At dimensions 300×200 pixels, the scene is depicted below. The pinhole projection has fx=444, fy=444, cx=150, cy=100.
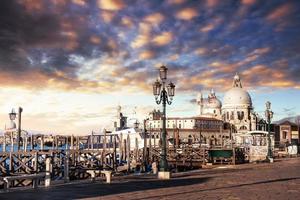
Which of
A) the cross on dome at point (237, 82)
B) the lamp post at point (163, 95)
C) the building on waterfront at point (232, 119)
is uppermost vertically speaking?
the cross on dome at point (237, 82)

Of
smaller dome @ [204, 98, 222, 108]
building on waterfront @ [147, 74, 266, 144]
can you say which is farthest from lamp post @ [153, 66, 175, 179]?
smaller dome @ [204, 98, 222, 108]

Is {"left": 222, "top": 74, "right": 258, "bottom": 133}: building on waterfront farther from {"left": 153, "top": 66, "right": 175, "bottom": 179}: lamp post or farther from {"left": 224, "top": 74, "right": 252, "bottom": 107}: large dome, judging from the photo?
{"left": 153, "top": 66, "right": 175, "bottom": 179}: lamp post

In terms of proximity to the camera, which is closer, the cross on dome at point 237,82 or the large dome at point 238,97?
the large dome at point 238,97

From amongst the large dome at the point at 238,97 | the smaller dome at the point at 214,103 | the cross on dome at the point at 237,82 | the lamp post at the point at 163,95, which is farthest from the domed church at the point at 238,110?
the lamp post at the point at 163,95

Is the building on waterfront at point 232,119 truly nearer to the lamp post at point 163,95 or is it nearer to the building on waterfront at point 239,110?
the building on waterfront at point 239,110

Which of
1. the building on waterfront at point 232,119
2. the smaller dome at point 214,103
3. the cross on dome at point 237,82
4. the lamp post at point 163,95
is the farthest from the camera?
the smaller dome at point 214,103

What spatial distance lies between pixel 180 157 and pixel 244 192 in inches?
1184

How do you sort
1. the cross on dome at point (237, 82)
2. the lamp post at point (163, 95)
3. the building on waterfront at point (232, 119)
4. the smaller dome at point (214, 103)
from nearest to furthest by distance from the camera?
the lamp post at point (163, 95)
the building on waterfront at point (232, 119)
the cross on dome at point (237, 82)
the smaller dome at point (214, 103)

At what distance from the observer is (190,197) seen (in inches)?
600

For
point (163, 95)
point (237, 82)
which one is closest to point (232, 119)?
point (237, 82)

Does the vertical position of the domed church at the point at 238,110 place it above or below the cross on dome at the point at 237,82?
below

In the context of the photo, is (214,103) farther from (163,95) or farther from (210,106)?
(163,95)

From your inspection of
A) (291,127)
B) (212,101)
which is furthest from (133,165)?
(212,101)

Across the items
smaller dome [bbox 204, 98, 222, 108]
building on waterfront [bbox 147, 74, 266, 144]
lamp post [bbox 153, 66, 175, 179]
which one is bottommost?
lamp post [bbox 153, 66, 175, 179]
